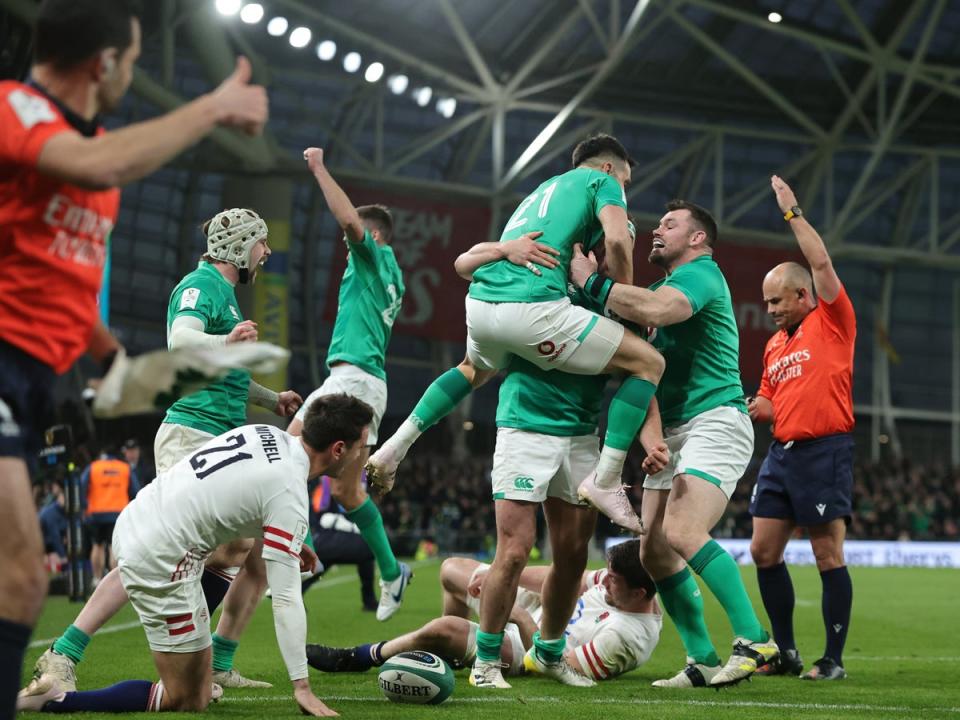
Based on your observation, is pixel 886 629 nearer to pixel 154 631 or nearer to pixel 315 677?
pixel 315 677

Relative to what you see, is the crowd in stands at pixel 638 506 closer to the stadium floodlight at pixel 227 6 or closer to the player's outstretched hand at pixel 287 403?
the stadium floodlight at pixel 227 6

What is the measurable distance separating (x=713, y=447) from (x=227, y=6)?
57.5ft

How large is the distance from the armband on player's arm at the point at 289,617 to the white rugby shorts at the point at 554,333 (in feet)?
5.04

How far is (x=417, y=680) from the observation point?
4980 millimetres

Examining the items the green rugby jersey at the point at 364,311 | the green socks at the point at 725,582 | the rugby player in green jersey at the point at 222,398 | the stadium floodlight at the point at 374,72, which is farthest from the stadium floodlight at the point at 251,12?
the green socks at the point at 725,582

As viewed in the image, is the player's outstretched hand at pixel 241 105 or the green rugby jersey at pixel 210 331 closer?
the player's outstretched hand at pixel 241 105

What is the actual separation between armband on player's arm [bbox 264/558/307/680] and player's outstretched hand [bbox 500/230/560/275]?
1.78m

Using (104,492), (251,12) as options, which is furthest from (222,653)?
(251,12)

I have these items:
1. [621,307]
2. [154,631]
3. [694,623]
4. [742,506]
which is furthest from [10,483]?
[742,506]

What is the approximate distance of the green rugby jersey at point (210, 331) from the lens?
5.70 metres

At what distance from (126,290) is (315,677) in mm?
30878

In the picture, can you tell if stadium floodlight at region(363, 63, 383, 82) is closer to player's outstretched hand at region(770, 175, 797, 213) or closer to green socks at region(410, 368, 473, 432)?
player's outstretched hand at region(770, 175, 797, 213)

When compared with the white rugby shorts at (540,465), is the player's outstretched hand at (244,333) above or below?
above

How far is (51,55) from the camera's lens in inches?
119
